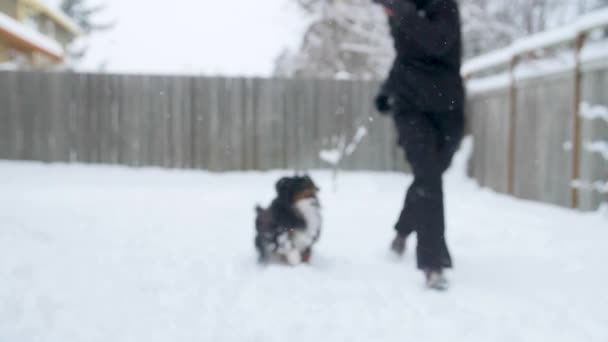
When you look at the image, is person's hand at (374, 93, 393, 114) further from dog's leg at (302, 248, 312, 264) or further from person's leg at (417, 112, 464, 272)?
dog's leg at (302, 248, 312, 264)

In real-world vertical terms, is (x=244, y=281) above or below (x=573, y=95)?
below

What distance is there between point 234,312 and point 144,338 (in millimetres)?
431

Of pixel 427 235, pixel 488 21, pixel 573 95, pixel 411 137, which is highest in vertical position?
pixel 488 21

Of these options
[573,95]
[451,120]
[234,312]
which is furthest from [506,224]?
[234,312]

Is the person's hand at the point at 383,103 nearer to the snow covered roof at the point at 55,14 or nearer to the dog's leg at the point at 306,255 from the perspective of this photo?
the dog's leg at the point at 306,255

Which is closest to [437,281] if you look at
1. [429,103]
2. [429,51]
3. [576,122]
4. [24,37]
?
[429,103]

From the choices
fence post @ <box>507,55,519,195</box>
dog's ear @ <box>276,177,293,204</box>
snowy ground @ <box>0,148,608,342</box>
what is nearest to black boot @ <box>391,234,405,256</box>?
snowy ground @ <box>0,148,608,342</box>

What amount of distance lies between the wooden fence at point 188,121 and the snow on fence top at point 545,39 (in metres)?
2.17

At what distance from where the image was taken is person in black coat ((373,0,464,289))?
2643 millimetres

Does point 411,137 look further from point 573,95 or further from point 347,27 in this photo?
point 347,27

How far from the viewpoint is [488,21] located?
37.6ft

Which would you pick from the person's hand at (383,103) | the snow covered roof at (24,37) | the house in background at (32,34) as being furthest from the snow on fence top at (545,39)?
the snow covered roof at (24,37)

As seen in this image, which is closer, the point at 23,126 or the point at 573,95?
the point at 573,95

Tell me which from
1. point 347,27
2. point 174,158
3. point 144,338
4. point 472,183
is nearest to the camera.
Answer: point 144,338
